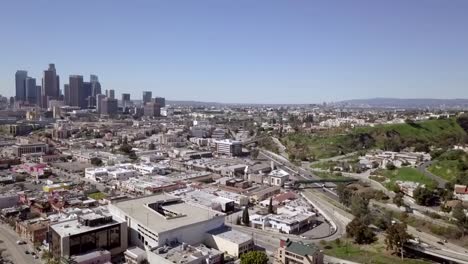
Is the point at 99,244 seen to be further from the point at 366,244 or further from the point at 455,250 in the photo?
the point at 455,250

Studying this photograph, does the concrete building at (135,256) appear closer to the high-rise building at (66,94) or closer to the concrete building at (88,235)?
the concrete building at (88,235)

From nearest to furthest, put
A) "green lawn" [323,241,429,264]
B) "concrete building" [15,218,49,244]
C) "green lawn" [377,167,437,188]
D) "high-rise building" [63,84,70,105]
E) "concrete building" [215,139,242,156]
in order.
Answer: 1. "green lawn" [323,241,429,264]
2. "concrete building" [15,218,49,244]
3. "green lawn" [377,167,437,188]
4. "concrete building" [215,139,242,156]
5. "high-rise building" [63,84,70,105]

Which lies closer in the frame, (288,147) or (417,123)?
(288,147)

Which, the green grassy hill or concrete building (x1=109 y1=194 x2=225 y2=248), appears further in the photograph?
the green grassy hill

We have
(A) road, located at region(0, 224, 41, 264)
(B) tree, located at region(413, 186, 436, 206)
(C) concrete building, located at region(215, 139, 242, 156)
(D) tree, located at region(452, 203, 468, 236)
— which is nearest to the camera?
(A) road, located at region(0, 224, 41, 264)

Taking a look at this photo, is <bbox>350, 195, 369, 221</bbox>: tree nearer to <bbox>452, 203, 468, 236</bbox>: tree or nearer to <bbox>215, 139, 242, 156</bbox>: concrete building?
<bbox>452, 203, 468, 236</bbox>: tree

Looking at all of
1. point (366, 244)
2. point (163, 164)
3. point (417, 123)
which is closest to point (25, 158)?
point (163, 164)

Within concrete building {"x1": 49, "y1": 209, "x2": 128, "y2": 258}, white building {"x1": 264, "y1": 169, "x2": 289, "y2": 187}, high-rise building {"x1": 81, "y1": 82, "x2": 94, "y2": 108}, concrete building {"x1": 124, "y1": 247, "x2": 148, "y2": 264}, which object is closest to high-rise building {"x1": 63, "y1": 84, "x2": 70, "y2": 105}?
high-rise building {"x1": 81, "y1": 82, "x2": 94, "y2": 108}
